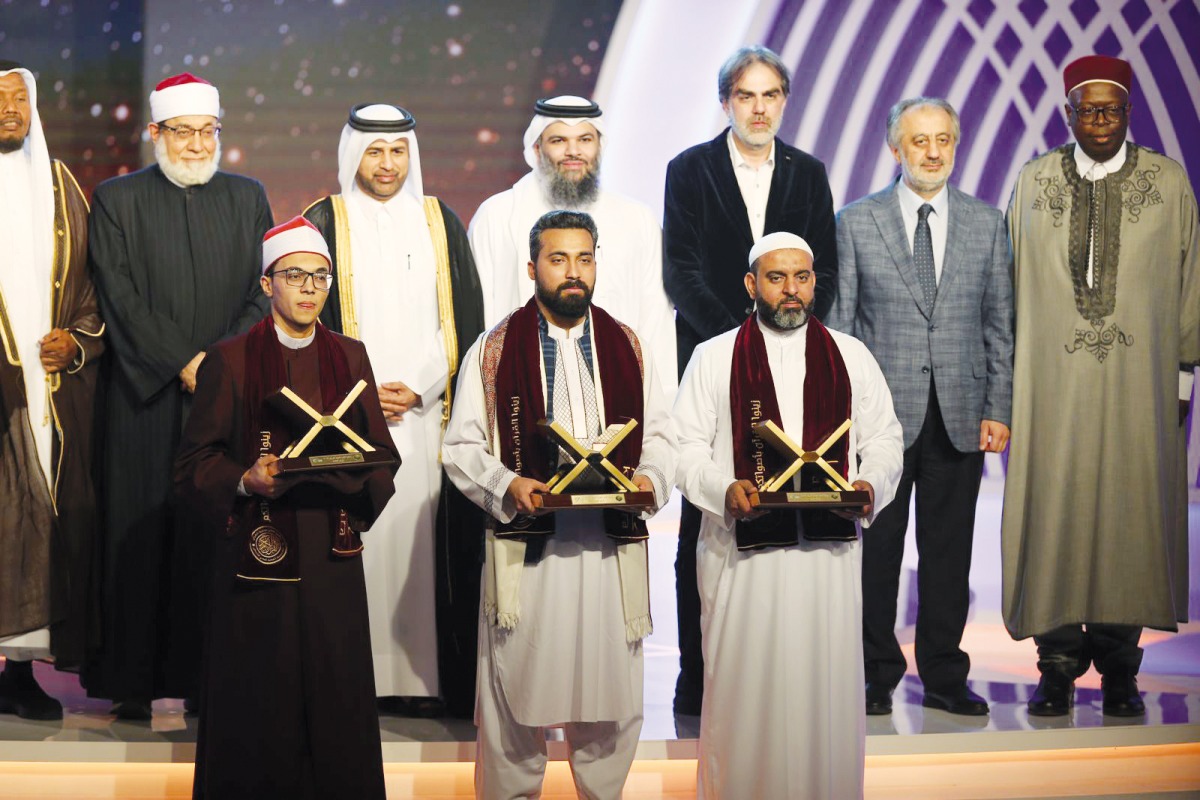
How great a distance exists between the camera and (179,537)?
5.17m

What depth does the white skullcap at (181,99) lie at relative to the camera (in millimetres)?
5254

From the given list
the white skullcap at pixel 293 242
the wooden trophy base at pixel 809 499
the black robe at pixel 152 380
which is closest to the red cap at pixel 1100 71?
the wooden trophy base at pixel 809 499

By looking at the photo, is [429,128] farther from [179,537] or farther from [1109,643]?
[1109,643]

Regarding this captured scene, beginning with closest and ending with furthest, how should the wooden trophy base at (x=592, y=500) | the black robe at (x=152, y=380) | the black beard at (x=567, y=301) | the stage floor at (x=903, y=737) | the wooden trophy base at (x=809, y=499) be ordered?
the wooden trophy base at (x=592, y=500) → the wooden trophy base at (x=809, y=499) → the black beard at (x=567, y=301) → the stage floor at (x=903, y=737) → the black robe at (x=152, y=380)

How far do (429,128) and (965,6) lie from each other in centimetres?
270

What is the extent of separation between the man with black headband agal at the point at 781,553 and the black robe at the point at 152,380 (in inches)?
74.2

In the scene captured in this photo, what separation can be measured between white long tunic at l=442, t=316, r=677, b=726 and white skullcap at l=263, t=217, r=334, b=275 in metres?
0.68

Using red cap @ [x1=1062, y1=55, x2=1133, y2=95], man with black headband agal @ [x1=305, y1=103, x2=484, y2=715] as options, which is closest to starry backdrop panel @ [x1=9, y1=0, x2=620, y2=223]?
man with black headband agal @ [x1=305, y1=103, x2=484, y2=715]

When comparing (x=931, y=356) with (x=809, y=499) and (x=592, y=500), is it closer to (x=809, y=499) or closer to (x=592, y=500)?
(x=809, y=499)

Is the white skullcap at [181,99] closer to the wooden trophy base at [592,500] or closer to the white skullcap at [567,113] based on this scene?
the white skullcap at [567,113]

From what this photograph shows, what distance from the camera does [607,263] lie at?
5391 millimetres

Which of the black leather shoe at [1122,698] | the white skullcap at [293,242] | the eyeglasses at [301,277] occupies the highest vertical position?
the white skullcap at [293,242]

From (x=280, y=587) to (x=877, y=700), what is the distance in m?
2.46

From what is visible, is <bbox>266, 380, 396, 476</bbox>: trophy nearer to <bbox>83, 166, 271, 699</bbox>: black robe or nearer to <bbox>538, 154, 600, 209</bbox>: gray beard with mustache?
<bbox>83, 166, 271, 699</bbox>: black robe
